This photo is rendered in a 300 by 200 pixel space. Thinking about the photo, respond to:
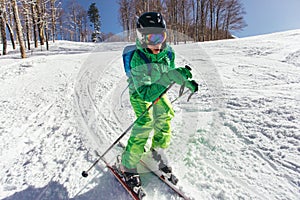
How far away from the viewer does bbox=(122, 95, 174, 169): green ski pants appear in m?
2.33

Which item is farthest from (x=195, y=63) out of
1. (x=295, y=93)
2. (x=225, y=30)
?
(x=225, y=30)

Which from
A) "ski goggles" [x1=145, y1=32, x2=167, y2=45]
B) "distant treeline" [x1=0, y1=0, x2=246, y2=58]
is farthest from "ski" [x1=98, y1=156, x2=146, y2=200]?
"distant treeline" [x1=0, y1=0, x2=246, y2=58]

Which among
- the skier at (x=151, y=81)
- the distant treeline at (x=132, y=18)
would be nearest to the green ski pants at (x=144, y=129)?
the skier at (x=151, y=81)

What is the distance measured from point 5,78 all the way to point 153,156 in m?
6.14

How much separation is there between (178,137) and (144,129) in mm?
1148

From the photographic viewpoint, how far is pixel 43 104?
4656 mm

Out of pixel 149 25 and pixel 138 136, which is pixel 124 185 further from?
pixel 149 25

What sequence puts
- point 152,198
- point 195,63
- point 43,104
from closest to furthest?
point 152,198, point 43,104, point 195,63

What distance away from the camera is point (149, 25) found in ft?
7.03

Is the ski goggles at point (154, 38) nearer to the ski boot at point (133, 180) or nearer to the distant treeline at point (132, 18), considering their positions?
the ski boot at point (133, 180)

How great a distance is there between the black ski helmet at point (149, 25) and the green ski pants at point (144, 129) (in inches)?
28.6

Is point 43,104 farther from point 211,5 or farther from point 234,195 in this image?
point 211,5

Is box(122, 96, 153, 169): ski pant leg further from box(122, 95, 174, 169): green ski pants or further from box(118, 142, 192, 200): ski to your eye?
box(118, 142, 192, 200): ski

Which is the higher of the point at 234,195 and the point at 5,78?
the point at 5,78
